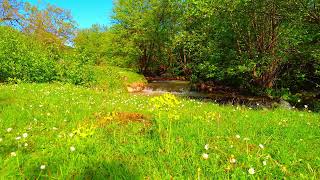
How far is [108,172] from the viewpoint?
4.99m

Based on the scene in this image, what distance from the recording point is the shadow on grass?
4.81 meters

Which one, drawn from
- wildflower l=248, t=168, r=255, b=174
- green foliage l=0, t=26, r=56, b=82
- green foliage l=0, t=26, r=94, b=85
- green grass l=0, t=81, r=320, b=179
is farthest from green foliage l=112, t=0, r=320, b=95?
wildflower l=248, t=168, r=255, b=174

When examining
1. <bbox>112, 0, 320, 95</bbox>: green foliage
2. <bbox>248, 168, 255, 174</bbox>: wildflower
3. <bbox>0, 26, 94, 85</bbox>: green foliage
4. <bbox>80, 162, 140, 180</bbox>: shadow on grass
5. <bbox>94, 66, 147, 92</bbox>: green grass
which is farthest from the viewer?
<bbox>94, 66, 147, 92</bbox>: green grass

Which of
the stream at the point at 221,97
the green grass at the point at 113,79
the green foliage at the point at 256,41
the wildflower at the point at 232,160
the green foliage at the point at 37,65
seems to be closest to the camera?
the wildflower at the point at 232,160

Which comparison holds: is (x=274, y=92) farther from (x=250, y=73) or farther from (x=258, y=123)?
(x=258, y=123)

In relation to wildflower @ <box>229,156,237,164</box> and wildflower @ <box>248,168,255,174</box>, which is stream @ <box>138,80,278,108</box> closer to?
wildflower @ <box>229,156,237,164</box>

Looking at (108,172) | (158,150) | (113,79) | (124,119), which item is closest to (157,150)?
(158,150)

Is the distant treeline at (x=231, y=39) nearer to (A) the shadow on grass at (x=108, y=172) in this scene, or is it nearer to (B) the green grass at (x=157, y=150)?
(B) the green grass at (x=157, y=150)

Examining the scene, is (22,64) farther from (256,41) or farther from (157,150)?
(157,150)

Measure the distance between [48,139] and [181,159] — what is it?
3000mm

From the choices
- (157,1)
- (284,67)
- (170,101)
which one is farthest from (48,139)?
(157,1)

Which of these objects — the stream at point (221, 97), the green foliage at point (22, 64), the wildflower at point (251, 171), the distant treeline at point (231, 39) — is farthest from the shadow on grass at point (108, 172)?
the green foliage at point (22, 64)

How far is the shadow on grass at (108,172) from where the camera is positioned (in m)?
4.81

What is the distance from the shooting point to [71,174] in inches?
192
